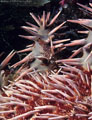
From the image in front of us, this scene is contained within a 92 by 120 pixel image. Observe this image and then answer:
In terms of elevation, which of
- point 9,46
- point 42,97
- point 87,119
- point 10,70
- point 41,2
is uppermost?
point 41,2

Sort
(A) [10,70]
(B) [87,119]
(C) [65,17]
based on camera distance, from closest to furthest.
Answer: (B) [87,119] → (A) [10,70] → (C) [65,17]

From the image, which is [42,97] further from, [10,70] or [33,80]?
[10,70]

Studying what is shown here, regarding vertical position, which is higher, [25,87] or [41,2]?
[41,2]

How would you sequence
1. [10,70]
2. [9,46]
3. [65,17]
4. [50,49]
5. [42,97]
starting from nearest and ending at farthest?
[42,97]
[50,49]
[10,70]
[65,17]
[9,46]

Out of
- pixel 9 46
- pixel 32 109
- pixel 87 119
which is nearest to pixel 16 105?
pixel 32 109

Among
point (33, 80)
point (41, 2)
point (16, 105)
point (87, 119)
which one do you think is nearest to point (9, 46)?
point (41, 2)

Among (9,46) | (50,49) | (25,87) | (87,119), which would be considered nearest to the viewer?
(87,119)

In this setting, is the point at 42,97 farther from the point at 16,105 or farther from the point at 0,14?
the point at 0,14

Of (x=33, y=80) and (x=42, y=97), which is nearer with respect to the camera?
(x=42, y=97)

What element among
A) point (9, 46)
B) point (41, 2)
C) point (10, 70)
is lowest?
point (10, 70)
